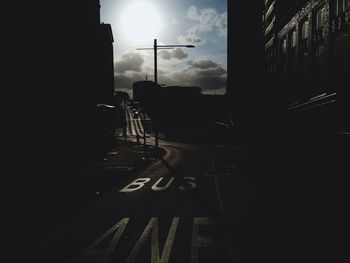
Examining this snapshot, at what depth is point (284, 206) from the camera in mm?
9828

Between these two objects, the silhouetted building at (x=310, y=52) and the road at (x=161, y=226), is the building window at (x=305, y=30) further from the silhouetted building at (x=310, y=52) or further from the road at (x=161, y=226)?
A: the road at (x=161, y=226)

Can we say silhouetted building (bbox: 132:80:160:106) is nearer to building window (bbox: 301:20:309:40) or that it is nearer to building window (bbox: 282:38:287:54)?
building window (bbox: 282:38:287:54)

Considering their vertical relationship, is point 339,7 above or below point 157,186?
above

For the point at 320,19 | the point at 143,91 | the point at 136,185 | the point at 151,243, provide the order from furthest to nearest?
the point at 143,91 < the point at 320,19 < the point at 136,185 < the point at 151,243

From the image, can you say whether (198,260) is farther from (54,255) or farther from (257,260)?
(54,255)

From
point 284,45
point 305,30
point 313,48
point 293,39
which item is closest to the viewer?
point 313,48

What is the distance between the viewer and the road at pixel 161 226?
6.22m

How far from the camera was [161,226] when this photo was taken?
26.2 feet

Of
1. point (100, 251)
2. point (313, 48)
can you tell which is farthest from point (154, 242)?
point (313, 48)

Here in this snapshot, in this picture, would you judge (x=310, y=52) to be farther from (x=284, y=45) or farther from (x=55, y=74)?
(x=55, y=74)

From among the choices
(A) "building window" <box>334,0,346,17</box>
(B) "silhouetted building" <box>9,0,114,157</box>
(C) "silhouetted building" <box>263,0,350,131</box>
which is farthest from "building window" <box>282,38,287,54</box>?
(B) "silhouetted building" <box>9,0,114,157</box>

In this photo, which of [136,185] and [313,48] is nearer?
[136,185]

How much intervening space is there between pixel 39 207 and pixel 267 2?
35.0 metres

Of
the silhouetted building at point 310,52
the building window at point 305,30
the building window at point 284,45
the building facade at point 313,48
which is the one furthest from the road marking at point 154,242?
the building window at point 284,45
